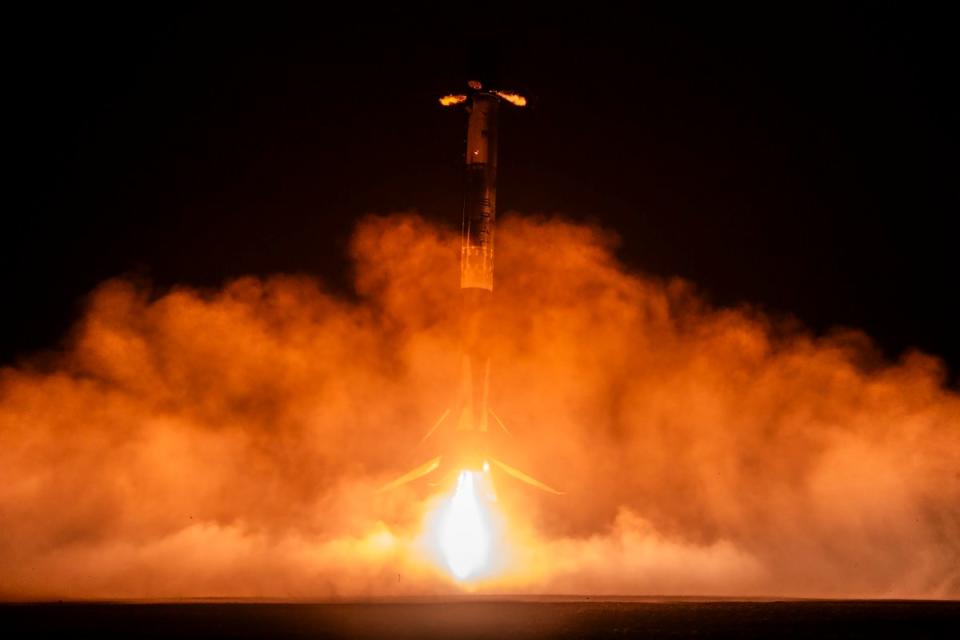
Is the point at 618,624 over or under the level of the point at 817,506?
under

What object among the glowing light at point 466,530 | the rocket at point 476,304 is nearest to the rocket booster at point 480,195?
the rocket at point 476,304

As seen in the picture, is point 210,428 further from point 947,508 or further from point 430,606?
point 947,508

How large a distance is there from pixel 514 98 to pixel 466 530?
1463cm

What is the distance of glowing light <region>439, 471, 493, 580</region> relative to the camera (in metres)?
46.0

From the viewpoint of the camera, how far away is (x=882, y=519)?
51.2 m

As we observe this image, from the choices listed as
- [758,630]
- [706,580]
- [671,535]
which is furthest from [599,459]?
[758,630]

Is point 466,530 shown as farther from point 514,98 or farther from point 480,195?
point 514,98

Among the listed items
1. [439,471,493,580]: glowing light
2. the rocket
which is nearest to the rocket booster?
the rocket

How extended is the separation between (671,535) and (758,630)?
15.0 metres

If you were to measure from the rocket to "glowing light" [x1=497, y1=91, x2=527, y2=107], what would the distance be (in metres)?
0.04

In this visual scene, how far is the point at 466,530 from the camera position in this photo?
46281 millimetres

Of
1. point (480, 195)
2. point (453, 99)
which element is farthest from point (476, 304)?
point (453, 99)

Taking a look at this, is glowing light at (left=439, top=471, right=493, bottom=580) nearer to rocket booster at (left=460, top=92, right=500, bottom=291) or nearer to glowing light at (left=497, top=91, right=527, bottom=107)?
rocket booster at (left=460, top=92, right=500, bottom=291)

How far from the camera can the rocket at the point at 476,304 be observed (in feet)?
150
